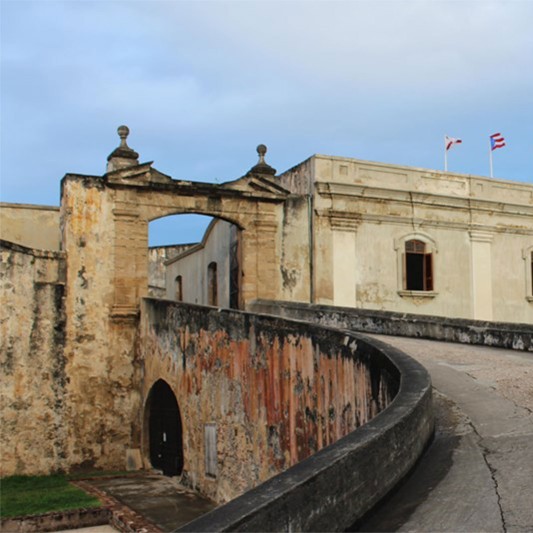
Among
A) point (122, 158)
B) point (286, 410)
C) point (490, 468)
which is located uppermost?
point (122, 158)

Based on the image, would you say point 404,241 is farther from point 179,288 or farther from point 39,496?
point 179,288

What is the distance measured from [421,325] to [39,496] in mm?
7389

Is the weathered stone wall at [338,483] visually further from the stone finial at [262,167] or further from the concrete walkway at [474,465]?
the stone finial at [262,167]

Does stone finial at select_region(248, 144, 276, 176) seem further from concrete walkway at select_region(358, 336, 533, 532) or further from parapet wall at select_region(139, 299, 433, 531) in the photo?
concrete walkway at select_region(358, 336, 533, 532)

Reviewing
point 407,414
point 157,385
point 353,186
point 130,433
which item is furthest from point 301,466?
point 353,186

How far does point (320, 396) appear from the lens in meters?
7.99

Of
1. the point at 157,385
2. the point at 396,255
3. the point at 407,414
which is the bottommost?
the point at 157,385

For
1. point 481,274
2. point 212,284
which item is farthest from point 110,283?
point 481,274

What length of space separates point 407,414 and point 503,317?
1696 cm

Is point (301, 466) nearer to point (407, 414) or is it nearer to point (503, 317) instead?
point (407, 414)

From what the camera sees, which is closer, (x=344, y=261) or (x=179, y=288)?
(x=344, y=261)

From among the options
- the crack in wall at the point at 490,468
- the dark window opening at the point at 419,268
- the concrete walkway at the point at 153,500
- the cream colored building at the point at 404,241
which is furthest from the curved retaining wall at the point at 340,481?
the dark window opening at the point at 419,268

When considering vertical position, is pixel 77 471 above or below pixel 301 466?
below

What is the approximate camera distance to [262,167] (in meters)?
17.0
